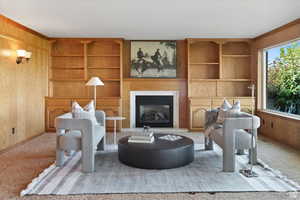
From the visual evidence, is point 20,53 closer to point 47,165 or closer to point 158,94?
point 47,165

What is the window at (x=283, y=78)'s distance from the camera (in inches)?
204

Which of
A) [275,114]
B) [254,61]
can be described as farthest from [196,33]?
[275,114]

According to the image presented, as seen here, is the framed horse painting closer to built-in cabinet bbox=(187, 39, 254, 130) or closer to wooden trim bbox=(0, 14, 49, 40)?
built-in cabinet bbox=(187, 39, 254, 130)

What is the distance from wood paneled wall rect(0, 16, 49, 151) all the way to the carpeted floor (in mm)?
338

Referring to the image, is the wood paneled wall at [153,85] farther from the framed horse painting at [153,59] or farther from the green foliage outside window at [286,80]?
the green foliage outside window at [286,80]

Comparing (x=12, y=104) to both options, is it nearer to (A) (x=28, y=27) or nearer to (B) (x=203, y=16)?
(A) (x=28, y=27)

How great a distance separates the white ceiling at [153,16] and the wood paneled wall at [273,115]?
0.65 feet

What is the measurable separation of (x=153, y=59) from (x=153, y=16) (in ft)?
7.72

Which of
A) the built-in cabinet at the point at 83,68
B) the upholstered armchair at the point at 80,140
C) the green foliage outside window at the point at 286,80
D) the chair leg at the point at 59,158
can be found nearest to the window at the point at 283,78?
the green foliage outside window at the point at 286,80

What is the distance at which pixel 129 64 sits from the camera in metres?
6.91

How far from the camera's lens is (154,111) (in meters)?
7.01

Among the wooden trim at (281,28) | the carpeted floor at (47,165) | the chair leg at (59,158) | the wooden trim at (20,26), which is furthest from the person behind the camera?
the wooden trim at (281,28)

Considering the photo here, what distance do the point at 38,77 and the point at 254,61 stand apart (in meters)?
5.46

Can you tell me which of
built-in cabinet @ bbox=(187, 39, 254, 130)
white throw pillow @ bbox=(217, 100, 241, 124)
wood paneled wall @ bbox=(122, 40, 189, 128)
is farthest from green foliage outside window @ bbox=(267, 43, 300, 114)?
wood paneled wall @ bbox=(122, 40, 189, 128)
